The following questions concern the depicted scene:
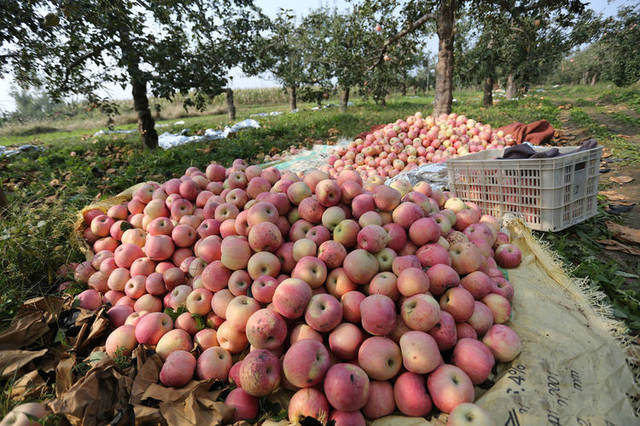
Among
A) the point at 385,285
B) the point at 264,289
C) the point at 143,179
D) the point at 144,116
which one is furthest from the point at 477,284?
the point at 144,116

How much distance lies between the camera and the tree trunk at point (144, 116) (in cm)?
887

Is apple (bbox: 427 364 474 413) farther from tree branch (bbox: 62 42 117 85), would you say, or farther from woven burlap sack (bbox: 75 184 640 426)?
tree branch (bbox: 62 42 117 85)

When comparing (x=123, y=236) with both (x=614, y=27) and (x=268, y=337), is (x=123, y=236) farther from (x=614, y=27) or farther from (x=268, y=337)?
(x=614, y=27)

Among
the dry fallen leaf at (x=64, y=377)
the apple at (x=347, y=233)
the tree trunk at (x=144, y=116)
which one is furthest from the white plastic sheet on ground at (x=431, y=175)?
the tree trunk at (x=144, y=116)

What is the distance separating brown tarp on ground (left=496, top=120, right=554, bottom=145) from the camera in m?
7.48

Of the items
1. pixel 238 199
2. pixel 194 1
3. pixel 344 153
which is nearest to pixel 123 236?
pixel 238 199

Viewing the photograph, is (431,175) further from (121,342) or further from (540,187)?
(121,342)

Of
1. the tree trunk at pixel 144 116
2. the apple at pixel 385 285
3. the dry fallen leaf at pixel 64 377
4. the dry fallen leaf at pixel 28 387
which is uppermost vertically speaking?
the tree trunk at pixel 144 116

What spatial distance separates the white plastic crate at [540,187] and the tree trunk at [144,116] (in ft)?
29.5

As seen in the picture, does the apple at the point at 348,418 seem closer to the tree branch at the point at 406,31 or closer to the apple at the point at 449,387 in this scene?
the apple at the point at 449,387

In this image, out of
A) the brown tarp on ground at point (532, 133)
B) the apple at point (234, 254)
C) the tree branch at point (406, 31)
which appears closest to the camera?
the apple at point (234, 254)

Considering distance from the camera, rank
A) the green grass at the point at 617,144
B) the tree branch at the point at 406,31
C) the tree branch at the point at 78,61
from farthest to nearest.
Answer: the tree branch at the point at 406,31, the tree branch at the point at 78,61, the green grass at the point at 617,144

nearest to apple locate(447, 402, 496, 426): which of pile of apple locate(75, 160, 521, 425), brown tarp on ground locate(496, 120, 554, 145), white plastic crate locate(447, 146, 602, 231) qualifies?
pile of apple locate(75, 160, 521, 425)

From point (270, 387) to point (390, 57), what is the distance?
35.3 feet
